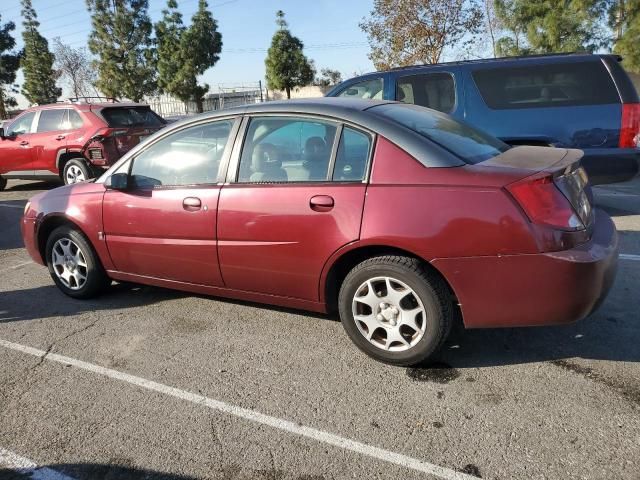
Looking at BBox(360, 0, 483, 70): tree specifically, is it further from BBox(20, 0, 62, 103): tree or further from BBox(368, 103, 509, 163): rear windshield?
BBox(20, 0, 62, 103): tree

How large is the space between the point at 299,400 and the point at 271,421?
227 mm

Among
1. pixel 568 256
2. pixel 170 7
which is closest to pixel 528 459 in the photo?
pixel 568 256

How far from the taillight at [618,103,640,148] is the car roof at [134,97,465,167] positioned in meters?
3.32

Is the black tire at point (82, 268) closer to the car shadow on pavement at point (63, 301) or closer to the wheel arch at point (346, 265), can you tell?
the car shadow on pavement at point (63, 301)

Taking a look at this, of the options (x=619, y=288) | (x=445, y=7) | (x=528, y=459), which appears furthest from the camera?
(x=445, y=7)

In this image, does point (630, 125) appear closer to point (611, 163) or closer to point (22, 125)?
point (611, 163)

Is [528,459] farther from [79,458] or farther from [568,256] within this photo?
[79,458]

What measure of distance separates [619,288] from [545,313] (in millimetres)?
1777

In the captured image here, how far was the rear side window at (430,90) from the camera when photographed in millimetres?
6453

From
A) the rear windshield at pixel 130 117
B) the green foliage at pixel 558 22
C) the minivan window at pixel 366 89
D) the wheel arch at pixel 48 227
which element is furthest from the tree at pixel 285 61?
the wheel arch at pixel 48 227

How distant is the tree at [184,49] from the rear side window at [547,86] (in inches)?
1196

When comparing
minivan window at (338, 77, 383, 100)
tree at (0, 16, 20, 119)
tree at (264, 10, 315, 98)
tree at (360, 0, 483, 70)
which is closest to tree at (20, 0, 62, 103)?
tree at (0, 16, 20, 119)

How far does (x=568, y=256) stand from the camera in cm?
259

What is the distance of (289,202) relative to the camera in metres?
3.17
